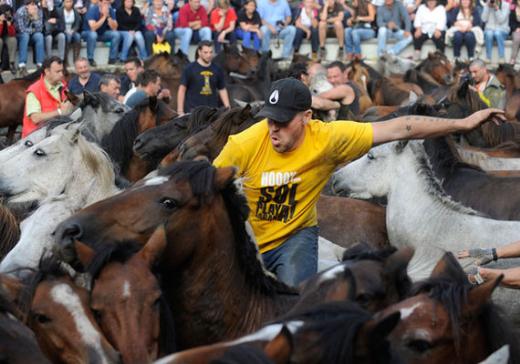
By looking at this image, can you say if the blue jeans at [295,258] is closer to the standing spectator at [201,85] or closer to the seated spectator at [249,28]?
the standing spectator at [201,85]

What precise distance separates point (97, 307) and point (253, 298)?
3.42 feet

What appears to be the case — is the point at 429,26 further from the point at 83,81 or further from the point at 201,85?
the point at 83,81

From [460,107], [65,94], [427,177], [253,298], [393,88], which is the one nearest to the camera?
[253,298]

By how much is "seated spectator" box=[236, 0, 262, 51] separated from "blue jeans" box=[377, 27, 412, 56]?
9.81 feet

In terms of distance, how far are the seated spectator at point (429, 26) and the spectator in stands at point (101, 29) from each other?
728 cm

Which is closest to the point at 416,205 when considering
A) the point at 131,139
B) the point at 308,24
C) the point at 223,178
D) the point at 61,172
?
the point at 61,172

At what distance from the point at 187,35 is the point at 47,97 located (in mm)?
9553

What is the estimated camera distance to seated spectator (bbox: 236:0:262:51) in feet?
75.8

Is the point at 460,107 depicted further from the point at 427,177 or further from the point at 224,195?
the point at 224,195

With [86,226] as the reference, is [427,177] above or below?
below

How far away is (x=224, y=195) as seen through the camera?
5.32 meters

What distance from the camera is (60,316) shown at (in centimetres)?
493

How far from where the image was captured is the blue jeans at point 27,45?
19.7m

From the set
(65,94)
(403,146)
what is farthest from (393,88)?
(403,146)
